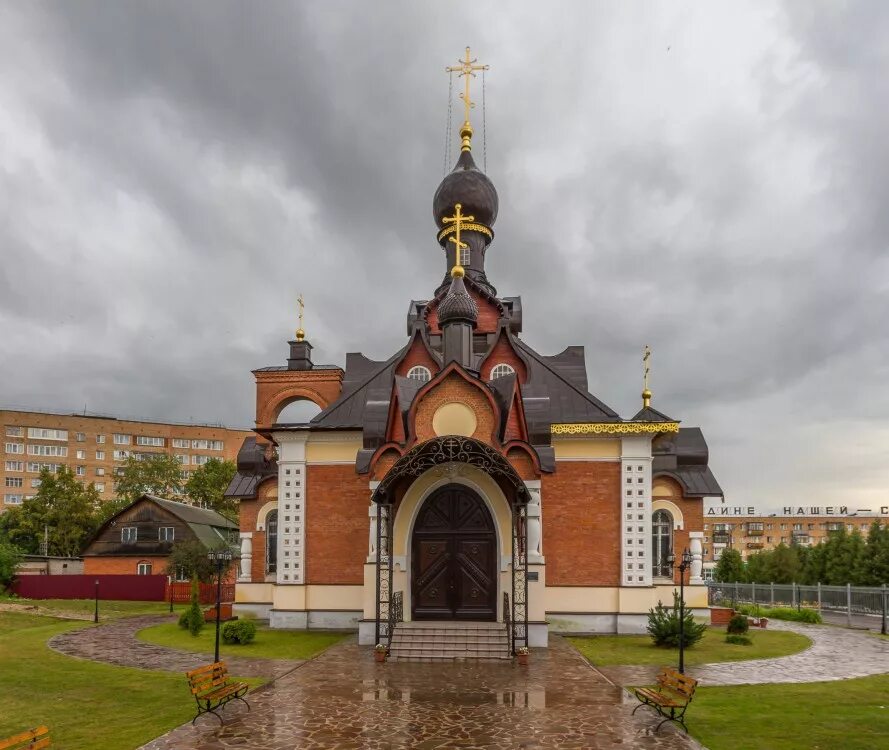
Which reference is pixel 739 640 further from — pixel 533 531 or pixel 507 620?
pixel 507 620

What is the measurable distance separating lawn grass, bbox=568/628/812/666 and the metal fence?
6.37 m

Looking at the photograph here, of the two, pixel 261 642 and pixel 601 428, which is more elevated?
pixel 601 428

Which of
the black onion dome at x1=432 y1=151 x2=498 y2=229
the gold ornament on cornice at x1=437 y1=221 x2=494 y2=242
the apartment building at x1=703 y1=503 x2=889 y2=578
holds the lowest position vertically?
the apartment building at x1=703 y1=503 x2=889 y2=578

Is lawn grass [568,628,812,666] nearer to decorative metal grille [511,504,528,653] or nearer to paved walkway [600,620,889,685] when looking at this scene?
paved walkway [600,620,889,685]

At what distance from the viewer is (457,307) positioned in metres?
18.2

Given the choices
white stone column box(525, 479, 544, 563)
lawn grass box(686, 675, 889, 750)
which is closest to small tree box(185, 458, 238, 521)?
white stone column box(525, 479, 544, 563)

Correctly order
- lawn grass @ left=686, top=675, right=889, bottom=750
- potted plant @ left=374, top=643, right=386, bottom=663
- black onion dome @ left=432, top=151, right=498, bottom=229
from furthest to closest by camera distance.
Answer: black onion dome @ left=432, top=151, right=498, bottom=229, potted plant @ left=374, top=643, right=386, bottom=663, lawn grass @ left=686, top=675, right=889, bottom=750

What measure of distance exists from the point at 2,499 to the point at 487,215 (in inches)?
2127

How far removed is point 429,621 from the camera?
615 inches

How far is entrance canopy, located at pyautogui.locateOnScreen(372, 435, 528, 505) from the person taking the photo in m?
14.4

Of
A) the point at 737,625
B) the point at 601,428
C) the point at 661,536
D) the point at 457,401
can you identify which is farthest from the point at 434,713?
the point at 661,536

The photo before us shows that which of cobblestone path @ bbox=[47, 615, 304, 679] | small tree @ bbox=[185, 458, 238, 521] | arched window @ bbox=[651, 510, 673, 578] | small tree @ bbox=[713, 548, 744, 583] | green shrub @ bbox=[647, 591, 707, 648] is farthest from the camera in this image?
small tree @ bbox=[185, 458, 238, 521]

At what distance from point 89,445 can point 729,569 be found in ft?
179

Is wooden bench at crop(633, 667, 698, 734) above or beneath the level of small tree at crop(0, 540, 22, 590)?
above
